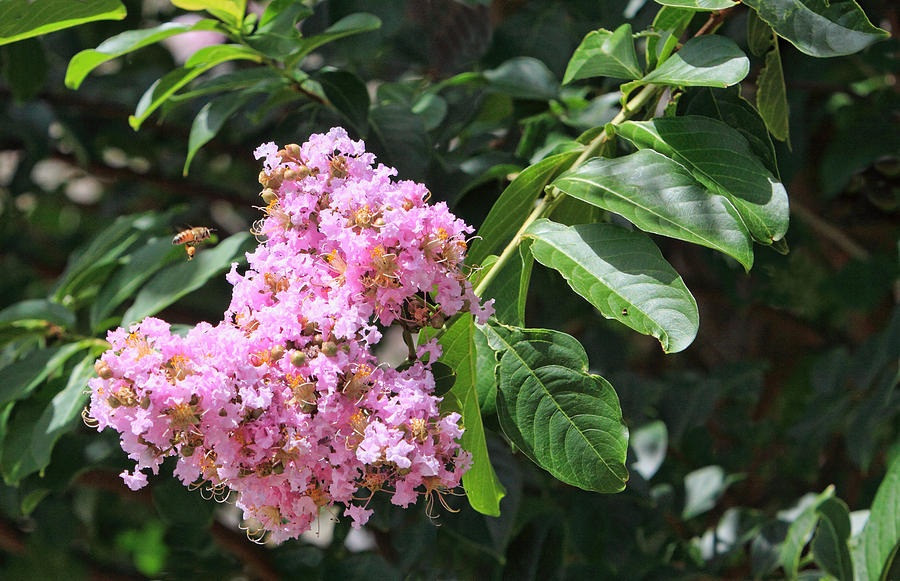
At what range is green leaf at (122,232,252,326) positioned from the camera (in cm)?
94

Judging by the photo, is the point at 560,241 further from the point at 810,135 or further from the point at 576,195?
the point at 810,135

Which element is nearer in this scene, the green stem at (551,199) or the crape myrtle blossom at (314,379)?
the crape myrtle blossom at (314,379)

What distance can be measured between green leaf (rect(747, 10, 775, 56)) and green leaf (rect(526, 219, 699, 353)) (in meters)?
0.31

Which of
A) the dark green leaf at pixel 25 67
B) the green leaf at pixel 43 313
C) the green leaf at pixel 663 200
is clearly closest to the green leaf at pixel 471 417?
the green leaf at pixel 663 200

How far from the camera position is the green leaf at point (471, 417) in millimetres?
622

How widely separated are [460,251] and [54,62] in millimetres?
1338

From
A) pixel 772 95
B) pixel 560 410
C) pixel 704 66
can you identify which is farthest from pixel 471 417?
pixel 772 95

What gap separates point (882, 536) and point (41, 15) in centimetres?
103

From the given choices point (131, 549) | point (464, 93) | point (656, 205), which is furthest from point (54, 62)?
point (656, 205)

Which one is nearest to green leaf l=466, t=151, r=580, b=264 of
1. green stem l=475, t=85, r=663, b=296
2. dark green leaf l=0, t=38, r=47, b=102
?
green stem l=475, t=85, r=663, b=296

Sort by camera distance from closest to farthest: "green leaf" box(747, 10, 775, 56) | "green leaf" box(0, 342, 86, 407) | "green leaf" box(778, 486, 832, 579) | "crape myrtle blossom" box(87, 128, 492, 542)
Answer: "crape myrtle blossom" box(87, 128, 492, 542) < "green leaf" box(747, 10, 775, 56) < "green leaf" box(0, 342, 86, 407) < "green leaf" box(778, 486, 832, 579)

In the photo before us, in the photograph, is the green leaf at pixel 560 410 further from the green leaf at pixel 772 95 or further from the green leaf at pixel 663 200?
the green leaf at pixel 772 95

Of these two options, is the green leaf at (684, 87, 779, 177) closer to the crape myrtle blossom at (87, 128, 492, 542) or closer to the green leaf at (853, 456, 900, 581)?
the crape myrtle blossom at (87, 128, 492, 542)

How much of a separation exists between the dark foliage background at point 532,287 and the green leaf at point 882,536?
15 centimetres
